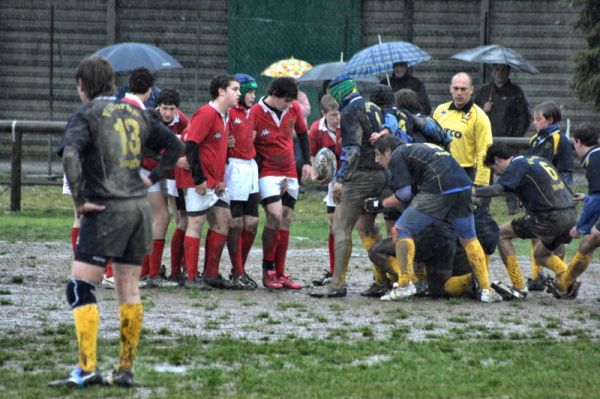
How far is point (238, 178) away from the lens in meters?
A: 12.0

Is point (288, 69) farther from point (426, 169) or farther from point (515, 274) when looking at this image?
point (426, 169)

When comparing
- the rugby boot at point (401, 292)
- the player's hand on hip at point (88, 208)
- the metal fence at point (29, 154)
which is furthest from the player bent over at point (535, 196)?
the metal fence at point (29, 154)

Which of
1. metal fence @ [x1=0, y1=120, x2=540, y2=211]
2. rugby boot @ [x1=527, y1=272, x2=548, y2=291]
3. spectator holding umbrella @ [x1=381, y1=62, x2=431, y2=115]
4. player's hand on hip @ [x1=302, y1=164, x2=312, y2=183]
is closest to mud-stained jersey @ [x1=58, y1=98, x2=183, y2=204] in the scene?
player's hand on hip @ [x1=302, y1=164, x2=312, y2=183]

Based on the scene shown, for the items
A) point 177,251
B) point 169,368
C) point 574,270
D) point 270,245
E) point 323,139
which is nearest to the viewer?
point 169,368

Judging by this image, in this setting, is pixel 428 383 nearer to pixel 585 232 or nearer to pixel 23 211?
pixel 585 232

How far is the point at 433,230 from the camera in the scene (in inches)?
447

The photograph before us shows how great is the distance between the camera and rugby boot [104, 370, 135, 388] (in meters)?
7.16

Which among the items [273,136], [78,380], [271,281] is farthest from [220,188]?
[78,380]

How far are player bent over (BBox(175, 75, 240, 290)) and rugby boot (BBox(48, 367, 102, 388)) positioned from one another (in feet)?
14.2

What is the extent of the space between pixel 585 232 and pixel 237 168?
3147 mm

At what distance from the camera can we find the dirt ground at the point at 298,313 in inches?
371

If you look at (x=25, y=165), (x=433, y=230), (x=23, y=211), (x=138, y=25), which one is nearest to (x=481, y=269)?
(x=433, y=230)

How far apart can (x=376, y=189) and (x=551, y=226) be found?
1574mm

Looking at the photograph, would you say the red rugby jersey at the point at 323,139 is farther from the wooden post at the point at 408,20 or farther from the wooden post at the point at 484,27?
the wooden post at the point at 408,20
